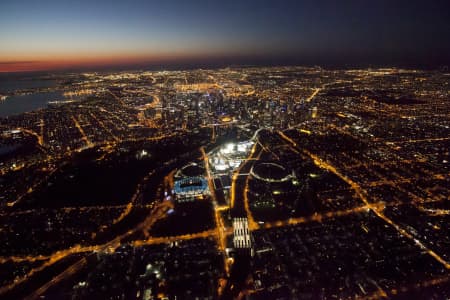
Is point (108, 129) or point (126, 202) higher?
point (108, 129)

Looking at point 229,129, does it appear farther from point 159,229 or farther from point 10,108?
point 10,108

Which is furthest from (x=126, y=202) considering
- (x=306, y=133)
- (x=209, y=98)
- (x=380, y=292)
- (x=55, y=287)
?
(x=209, y=98)

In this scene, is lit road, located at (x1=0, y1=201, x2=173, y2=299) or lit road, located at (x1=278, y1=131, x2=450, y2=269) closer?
lit road, located at (x1=0, y1=201, x2=173, y2=299)

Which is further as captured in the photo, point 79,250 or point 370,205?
point 370,205

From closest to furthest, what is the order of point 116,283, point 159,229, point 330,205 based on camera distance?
point 116,283, point 159,229, point 330,205

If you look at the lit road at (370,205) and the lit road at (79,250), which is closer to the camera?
the lit road at (79,250)

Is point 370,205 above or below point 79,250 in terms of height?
above

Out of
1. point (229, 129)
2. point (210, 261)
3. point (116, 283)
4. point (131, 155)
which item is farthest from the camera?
point (229, 129)

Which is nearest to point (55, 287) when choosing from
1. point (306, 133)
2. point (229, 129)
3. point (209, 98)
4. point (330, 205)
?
point (330, 205)

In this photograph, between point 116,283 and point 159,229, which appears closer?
point 116,283

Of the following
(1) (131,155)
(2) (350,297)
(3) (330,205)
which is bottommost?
(2) (350,297)
